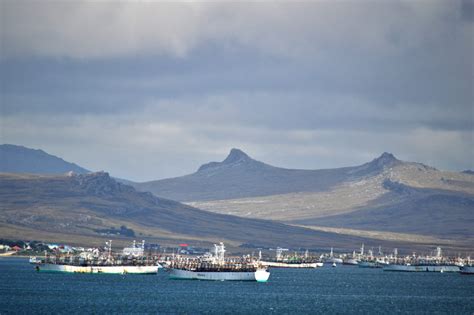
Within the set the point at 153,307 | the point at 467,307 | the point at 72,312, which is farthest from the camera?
the point at 467,307

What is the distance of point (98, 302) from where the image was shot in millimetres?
186375

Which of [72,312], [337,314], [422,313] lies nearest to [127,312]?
[72,312]

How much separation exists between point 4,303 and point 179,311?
100ft

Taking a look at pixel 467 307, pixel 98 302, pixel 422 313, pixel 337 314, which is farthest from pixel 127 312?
pixel 467 307

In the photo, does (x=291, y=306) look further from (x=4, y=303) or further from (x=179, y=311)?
(x=4, y=303)

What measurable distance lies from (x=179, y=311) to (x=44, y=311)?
20.6 m

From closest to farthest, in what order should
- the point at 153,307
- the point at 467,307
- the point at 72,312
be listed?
the point at 72,312 < the point at 153,307 < the point at 467,307

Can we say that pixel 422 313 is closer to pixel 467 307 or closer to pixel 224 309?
pixel 467 307

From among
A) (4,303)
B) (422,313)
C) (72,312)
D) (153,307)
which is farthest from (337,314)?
(4,303)

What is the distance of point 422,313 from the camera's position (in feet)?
589

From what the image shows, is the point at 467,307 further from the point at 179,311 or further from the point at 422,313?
the point at 179,311

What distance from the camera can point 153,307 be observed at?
582ft

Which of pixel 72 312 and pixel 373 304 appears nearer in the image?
pixel 72 312

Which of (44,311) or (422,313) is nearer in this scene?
(44,311)
